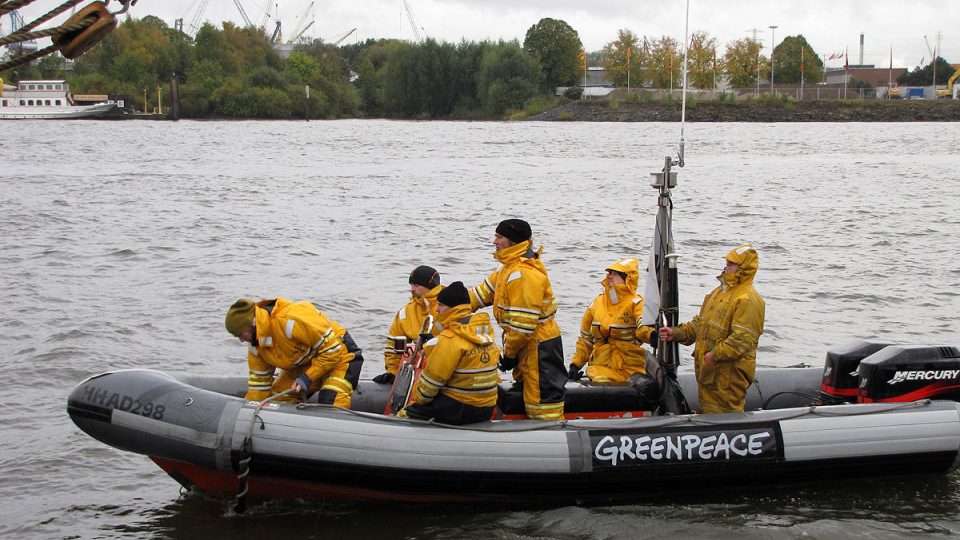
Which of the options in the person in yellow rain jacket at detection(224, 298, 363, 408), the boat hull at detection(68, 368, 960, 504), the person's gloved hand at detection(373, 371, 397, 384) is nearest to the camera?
the boat hull at detection(68, 368, 960, 504)

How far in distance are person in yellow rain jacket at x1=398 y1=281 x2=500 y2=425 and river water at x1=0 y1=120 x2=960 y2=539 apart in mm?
760

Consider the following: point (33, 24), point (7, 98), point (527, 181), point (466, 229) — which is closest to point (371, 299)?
point (466, 229)

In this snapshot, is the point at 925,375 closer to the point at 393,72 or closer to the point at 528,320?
the point at 528,320

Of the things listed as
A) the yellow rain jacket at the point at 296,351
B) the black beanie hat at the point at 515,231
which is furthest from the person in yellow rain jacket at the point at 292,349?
the black beanie hat at the point at 515,231

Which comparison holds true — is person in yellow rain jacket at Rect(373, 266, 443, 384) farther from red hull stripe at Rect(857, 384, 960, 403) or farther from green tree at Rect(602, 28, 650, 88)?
green tree at Rect(602, 28, 650, 88)

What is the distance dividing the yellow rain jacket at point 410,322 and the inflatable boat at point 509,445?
0.79m

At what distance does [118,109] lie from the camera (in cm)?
6969

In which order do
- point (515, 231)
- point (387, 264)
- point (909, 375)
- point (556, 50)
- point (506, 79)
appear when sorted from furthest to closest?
point (556, 50)
point (506, 79)
point (387, 264)
point (909, 375)
point (515, 231)

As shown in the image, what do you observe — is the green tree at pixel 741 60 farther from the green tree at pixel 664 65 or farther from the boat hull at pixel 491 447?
the boat hull at pixel 491 447

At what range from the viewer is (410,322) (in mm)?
7082

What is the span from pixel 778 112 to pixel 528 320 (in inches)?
2336

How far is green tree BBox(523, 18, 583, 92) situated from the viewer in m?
80.6

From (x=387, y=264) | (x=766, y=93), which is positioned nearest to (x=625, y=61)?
(x=766, y=93)

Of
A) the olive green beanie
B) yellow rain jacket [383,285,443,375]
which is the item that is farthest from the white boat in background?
the olive green beanie
